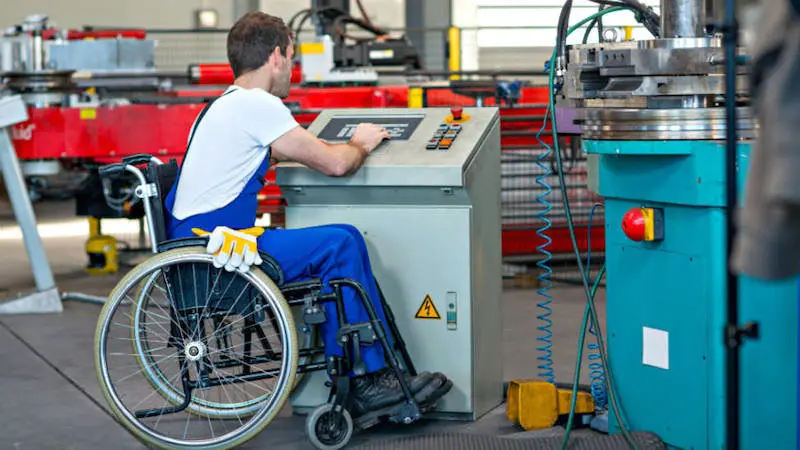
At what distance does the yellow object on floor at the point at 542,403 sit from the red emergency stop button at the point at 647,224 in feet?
2.41

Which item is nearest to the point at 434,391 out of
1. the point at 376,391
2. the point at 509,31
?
the point at 376,391

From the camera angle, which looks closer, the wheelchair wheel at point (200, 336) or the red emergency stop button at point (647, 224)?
the red emergency stop button at point (647, 224)

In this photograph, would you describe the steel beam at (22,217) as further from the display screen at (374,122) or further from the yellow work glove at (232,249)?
the yellow work glove at (232,249)

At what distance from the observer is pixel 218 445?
3.21 meters

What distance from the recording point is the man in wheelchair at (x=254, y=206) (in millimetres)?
3238

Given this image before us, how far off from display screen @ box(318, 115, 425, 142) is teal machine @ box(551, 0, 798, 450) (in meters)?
0.70

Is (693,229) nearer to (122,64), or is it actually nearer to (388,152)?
(388,152)

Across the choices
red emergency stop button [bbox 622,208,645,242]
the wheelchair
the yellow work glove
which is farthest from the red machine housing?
red emergency stop button [bbox 622,208,645,242]

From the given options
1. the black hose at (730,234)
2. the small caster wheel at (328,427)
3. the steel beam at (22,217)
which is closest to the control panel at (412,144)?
the small caster wheel at (328,427)

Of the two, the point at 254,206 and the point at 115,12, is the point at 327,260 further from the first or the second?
the point at 115,12

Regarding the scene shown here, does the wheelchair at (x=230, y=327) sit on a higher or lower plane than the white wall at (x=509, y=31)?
lower

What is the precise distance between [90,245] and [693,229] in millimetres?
4816

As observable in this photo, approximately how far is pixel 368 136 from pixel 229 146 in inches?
17.1

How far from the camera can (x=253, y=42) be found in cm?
346
